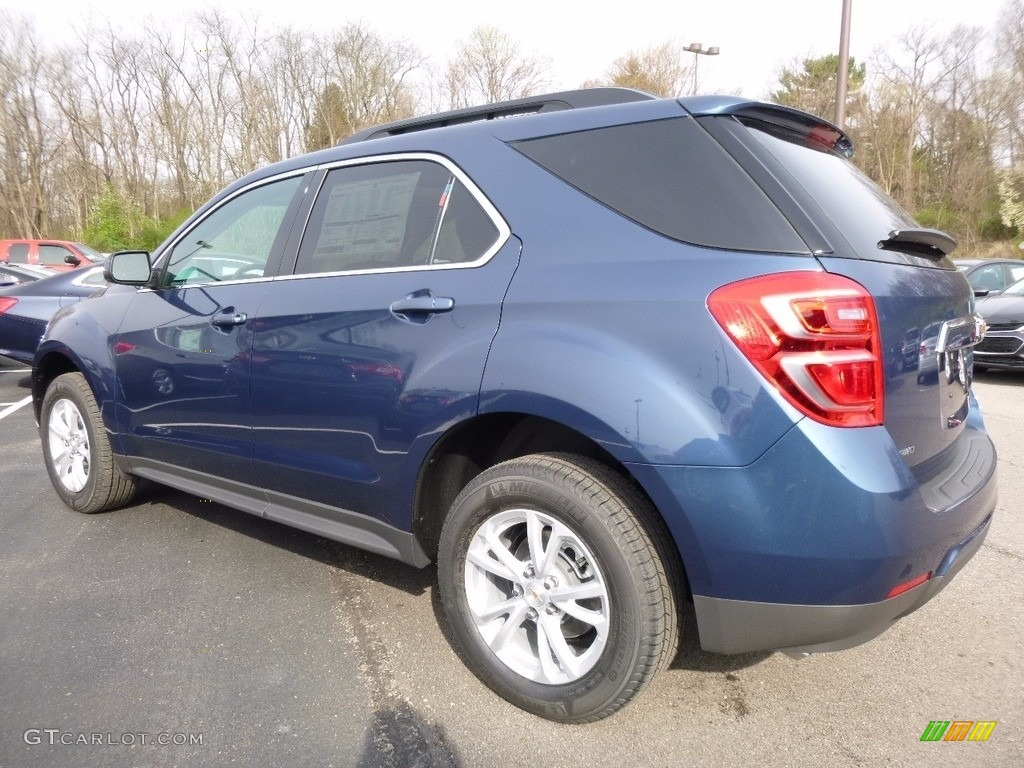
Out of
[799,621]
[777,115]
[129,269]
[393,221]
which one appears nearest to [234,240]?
[129,269]

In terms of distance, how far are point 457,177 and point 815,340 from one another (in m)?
1.36

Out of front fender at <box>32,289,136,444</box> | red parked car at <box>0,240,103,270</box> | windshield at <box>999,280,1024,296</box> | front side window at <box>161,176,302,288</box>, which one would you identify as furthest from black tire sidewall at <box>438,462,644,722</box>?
red parked car at <box>0,240,103,270</box>

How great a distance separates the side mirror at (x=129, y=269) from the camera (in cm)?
372

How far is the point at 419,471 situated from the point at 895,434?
1436 millimetres

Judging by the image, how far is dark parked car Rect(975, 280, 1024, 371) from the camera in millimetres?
9195


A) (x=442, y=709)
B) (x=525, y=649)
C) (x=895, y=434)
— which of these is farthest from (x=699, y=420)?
(x=442, y=709)

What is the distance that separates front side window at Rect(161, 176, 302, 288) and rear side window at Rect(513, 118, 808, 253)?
1.35 m

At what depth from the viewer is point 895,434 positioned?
2000 millimetres

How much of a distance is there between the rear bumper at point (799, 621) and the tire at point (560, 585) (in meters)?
0.13

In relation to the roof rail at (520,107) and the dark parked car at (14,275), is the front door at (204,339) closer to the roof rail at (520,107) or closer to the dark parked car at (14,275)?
the roof rail at (520,107)

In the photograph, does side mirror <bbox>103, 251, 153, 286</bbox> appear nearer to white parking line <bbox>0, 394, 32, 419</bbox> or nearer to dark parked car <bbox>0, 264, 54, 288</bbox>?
white parking line <bbox>0, 394, 32, 419</bbox>

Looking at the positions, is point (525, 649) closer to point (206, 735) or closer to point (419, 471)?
point (419, 471)

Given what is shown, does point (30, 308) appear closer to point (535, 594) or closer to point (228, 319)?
point (228, 319)

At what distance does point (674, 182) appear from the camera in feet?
7.27
